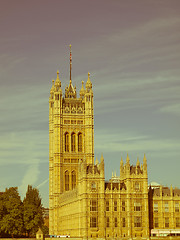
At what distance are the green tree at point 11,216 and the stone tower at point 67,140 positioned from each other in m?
27.4

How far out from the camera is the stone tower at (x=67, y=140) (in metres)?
185

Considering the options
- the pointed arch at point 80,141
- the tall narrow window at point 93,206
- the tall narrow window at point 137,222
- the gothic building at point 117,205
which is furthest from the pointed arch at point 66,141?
the tall narrow window at point 137,222

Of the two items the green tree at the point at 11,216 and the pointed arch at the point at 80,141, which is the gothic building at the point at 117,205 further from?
the pointed arch at the point at 80,141

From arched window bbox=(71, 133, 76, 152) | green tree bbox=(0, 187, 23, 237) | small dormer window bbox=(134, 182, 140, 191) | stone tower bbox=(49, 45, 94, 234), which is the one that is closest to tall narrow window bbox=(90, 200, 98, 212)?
small dormer window bbox=(134, 182, 140, 191)

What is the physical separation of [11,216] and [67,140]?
142 ft

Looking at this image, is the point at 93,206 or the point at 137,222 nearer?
the point at 93,206

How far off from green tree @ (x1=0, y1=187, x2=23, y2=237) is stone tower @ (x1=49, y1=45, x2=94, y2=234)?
27.4 m

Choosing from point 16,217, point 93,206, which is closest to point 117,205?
point 93,206

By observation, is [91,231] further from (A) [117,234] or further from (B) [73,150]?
(B) [73,150]

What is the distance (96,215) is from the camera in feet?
454

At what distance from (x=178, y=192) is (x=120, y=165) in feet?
54.5

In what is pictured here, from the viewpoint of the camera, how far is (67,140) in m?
190

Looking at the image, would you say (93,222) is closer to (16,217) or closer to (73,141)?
(16,217)

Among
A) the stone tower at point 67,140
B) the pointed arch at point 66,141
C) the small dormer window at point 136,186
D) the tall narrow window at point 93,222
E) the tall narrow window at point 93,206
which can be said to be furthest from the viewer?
the pointed arch at point 66,141
